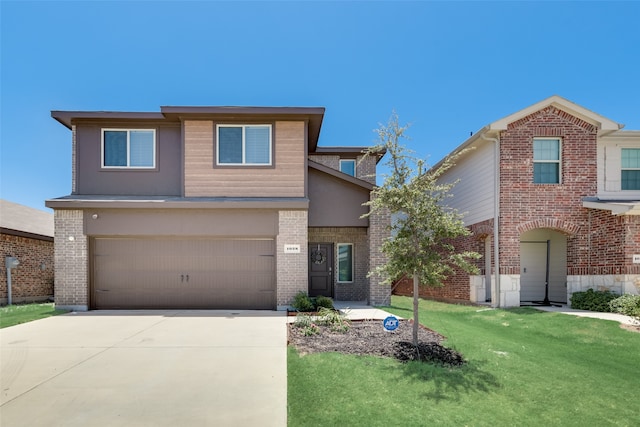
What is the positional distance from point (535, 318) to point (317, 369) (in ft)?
24.8

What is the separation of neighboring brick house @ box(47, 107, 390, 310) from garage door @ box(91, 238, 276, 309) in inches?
1.2

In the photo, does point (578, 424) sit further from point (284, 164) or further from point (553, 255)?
point (553, 255)

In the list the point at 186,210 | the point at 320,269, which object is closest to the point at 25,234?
the point at 186,210

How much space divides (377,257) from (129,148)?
8.92m

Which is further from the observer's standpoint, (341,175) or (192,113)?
(341,175)

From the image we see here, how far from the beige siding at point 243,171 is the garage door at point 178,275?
174 cm

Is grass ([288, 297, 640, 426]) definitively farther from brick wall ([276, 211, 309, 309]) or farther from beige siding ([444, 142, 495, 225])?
beige siding ([444, 142, 495, 225])

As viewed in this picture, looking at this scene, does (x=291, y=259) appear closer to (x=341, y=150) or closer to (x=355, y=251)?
(x=355, y=251)

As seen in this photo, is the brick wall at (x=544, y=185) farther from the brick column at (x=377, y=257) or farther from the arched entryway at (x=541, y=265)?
the brick column at (x=377, y=257)

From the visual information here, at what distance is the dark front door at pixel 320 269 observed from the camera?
1436 centimetres

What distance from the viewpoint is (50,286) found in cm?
1645

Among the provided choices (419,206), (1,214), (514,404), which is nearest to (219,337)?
(419,206)

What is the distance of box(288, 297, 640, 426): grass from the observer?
167 inches

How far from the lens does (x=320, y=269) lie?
47.4 feet
